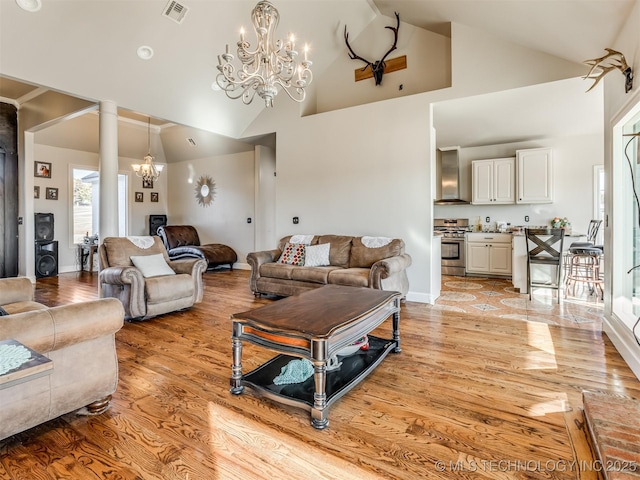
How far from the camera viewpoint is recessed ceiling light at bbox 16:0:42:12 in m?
3.22

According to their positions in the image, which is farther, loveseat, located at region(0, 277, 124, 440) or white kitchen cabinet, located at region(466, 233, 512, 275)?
white kitchen cabinet, located at region(466, 233, 512, 275)

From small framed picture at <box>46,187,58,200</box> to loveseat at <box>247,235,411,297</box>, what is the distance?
17.5ft

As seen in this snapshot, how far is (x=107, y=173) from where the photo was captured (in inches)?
176

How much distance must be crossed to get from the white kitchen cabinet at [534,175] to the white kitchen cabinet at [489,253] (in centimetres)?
80

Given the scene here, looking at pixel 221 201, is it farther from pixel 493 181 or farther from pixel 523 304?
pixel 523 304

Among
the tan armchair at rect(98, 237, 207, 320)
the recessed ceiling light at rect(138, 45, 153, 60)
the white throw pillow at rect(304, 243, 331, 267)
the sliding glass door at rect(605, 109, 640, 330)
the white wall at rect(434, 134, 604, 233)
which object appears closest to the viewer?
the sliding glass door at rect(605, 109, 640, 330)

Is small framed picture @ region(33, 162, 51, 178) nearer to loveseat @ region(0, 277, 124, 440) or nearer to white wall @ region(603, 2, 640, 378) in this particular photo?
loveseat @ region(0, 277, 124, 440)

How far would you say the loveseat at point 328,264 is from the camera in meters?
4.07

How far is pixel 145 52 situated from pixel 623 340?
572 centimetres

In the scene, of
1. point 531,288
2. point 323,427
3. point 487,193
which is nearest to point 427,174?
point 531,288

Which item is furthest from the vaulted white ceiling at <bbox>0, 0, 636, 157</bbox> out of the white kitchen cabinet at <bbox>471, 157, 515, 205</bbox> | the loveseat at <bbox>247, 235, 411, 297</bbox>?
the loveseat at <bbox>247, 235, 411, 297</bbox>

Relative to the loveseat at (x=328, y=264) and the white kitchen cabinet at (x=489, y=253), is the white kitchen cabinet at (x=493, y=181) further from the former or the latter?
the loveseat at (x=328, y=264)

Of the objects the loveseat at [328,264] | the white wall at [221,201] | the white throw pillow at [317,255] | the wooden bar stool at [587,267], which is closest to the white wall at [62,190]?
the white wall at [221,201]

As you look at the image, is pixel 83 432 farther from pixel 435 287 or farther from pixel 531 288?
pixel 531 288
